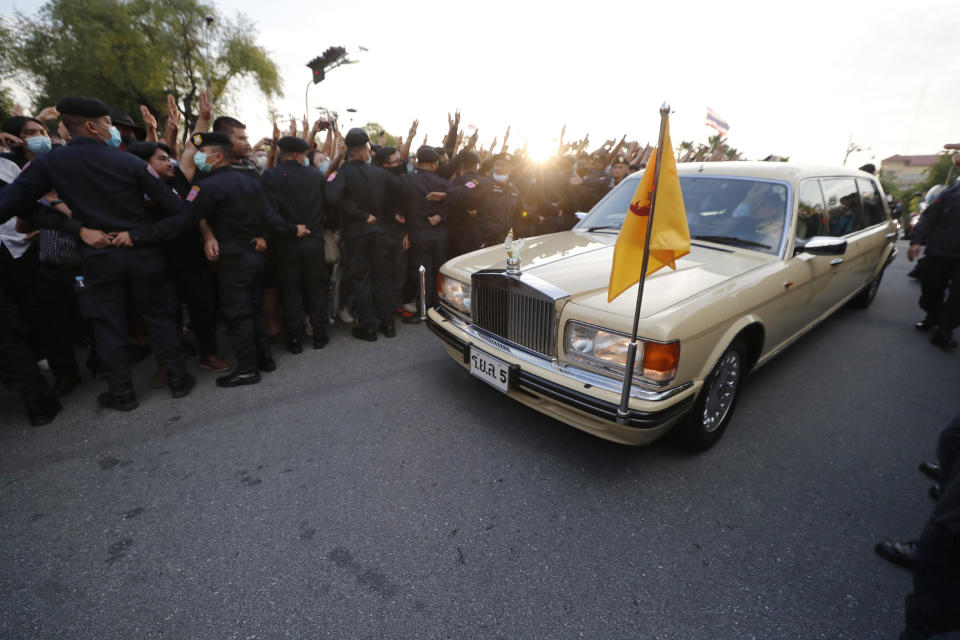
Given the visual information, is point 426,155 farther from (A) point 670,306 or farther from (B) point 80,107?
(A) point 670,306

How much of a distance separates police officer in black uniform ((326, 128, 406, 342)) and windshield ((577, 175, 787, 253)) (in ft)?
9.51

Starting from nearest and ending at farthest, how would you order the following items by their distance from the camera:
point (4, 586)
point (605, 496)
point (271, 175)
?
point (4, 586) < point (605, 496) < point (271, 175)

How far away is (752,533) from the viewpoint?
7.37 feet

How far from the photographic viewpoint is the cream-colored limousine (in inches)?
91.7

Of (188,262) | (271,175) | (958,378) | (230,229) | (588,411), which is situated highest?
(271,175)

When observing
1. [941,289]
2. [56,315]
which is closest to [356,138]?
[56,315]

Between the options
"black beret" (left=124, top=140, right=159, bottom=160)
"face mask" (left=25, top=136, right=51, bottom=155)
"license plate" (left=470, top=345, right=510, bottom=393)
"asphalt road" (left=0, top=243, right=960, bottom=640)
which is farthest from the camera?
"black beret" (left=124, top=140, right=159, bottom=160)

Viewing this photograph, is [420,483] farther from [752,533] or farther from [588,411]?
[752,533]

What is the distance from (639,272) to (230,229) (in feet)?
10.5

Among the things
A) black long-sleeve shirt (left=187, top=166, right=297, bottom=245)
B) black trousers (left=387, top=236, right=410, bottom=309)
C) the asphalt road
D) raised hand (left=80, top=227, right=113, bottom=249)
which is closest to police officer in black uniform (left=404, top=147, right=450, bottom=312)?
black trousers (left=387, top=236, right=410, bottom=309)

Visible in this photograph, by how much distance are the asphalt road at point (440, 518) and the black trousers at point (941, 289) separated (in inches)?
67.3

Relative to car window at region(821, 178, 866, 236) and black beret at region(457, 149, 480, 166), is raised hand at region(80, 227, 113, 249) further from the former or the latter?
car window at region(821, 178, 866, 236)

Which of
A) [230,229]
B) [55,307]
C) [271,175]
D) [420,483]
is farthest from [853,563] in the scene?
[55,307]

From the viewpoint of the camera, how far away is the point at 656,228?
2.07 m
